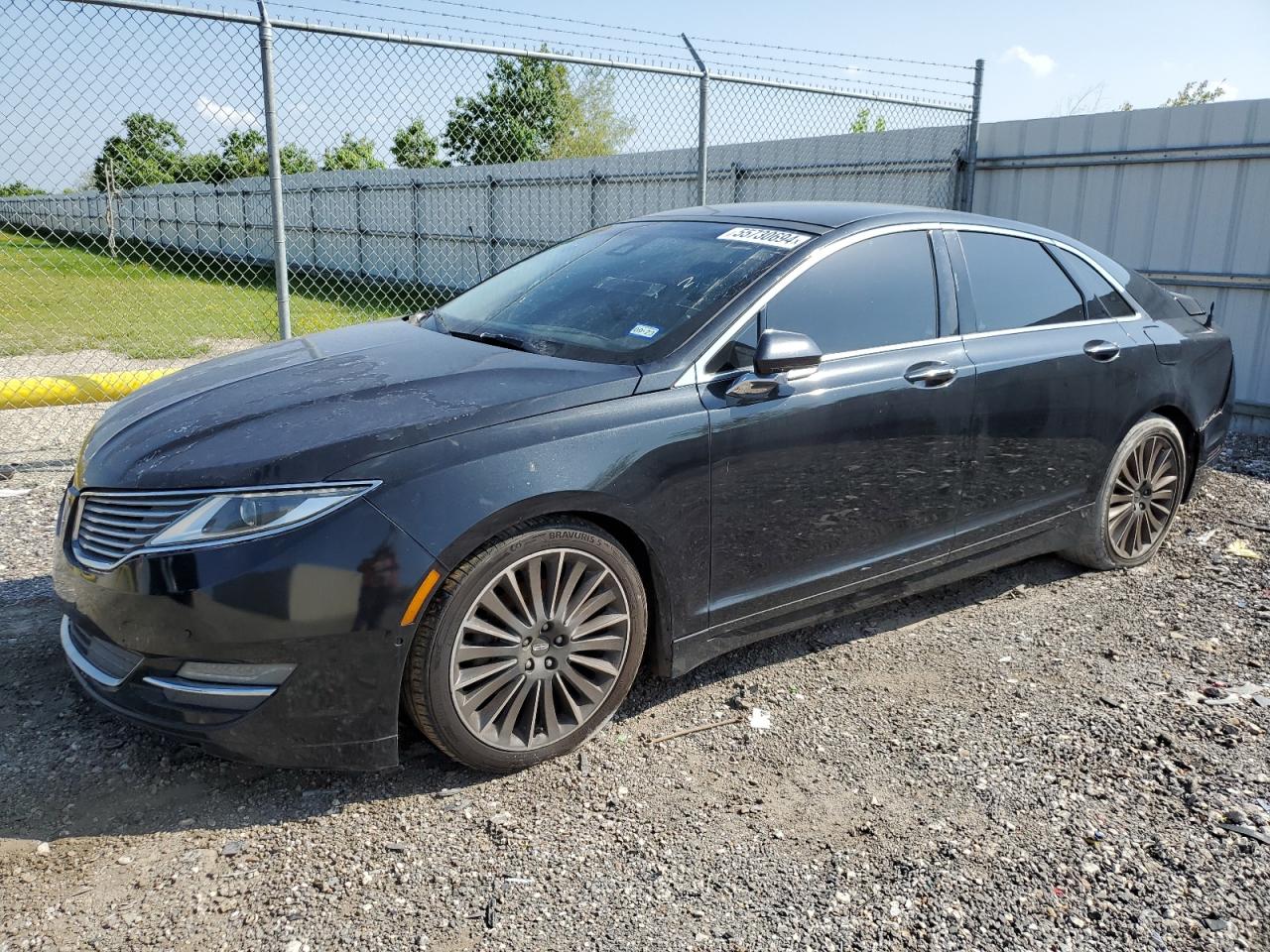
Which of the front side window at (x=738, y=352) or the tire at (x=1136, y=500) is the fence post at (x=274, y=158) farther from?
the tire at (x=1136, y=500)

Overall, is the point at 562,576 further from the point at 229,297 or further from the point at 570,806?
the point at 229,297

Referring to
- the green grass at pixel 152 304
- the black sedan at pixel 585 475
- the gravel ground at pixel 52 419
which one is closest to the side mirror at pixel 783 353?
the black sedan at pixel 585 475

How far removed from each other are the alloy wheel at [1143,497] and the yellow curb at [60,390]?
5.46 m

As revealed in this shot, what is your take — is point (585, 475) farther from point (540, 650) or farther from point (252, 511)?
point (252, 511)

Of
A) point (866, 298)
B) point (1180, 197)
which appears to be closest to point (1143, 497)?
point (866, 298)

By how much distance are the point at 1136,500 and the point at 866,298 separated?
80.3 inches

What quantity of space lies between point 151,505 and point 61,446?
4.57 metres

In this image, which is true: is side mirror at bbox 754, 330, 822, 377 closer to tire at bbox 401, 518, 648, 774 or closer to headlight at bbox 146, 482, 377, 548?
tire at bbox 401, 518, 648, 774

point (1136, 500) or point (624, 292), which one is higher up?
point (624, 292)

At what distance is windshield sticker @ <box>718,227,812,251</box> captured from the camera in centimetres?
366

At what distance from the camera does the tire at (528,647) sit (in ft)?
9.19

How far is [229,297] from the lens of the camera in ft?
63.6

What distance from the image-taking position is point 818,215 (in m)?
3.92

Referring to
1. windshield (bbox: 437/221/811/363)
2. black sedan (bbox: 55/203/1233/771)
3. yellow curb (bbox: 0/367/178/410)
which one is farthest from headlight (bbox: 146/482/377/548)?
yellow curb (bbox: 0/367/178/410)
